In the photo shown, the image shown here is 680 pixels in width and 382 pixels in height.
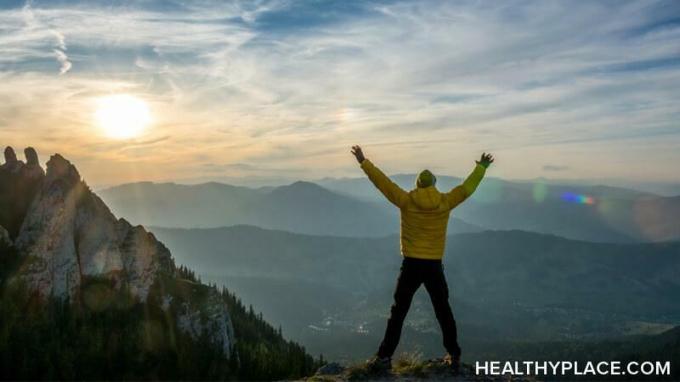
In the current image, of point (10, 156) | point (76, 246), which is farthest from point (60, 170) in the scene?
point (76, 246)

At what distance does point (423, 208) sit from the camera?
54.1 feet

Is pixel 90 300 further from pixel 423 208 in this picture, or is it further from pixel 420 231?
pixel 423 208

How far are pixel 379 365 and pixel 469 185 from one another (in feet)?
20.0

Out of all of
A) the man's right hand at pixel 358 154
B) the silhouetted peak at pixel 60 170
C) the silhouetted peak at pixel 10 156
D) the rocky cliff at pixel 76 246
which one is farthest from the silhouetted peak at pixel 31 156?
the man's right hand at pixel 358 154

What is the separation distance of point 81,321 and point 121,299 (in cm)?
498

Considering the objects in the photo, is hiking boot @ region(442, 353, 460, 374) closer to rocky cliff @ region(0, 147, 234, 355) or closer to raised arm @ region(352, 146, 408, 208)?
raised arm @ region(352, 146, 408, 208)

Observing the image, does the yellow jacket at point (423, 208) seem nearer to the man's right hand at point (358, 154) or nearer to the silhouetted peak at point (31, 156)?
the man's right hand at point (358, 154)

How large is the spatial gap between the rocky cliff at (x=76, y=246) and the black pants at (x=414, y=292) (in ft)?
71.8

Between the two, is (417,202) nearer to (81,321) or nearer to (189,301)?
(81,321)

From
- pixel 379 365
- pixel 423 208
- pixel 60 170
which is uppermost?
pixel 60 170

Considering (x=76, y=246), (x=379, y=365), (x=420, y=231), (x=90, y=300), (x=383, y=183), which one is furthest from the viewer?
(x=76, y=246)

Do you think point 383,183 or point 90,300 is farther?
point 90,300

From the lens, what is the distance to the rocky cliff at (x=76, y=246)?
32469 millimetres

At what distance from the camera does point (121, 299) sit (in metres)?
34.8
